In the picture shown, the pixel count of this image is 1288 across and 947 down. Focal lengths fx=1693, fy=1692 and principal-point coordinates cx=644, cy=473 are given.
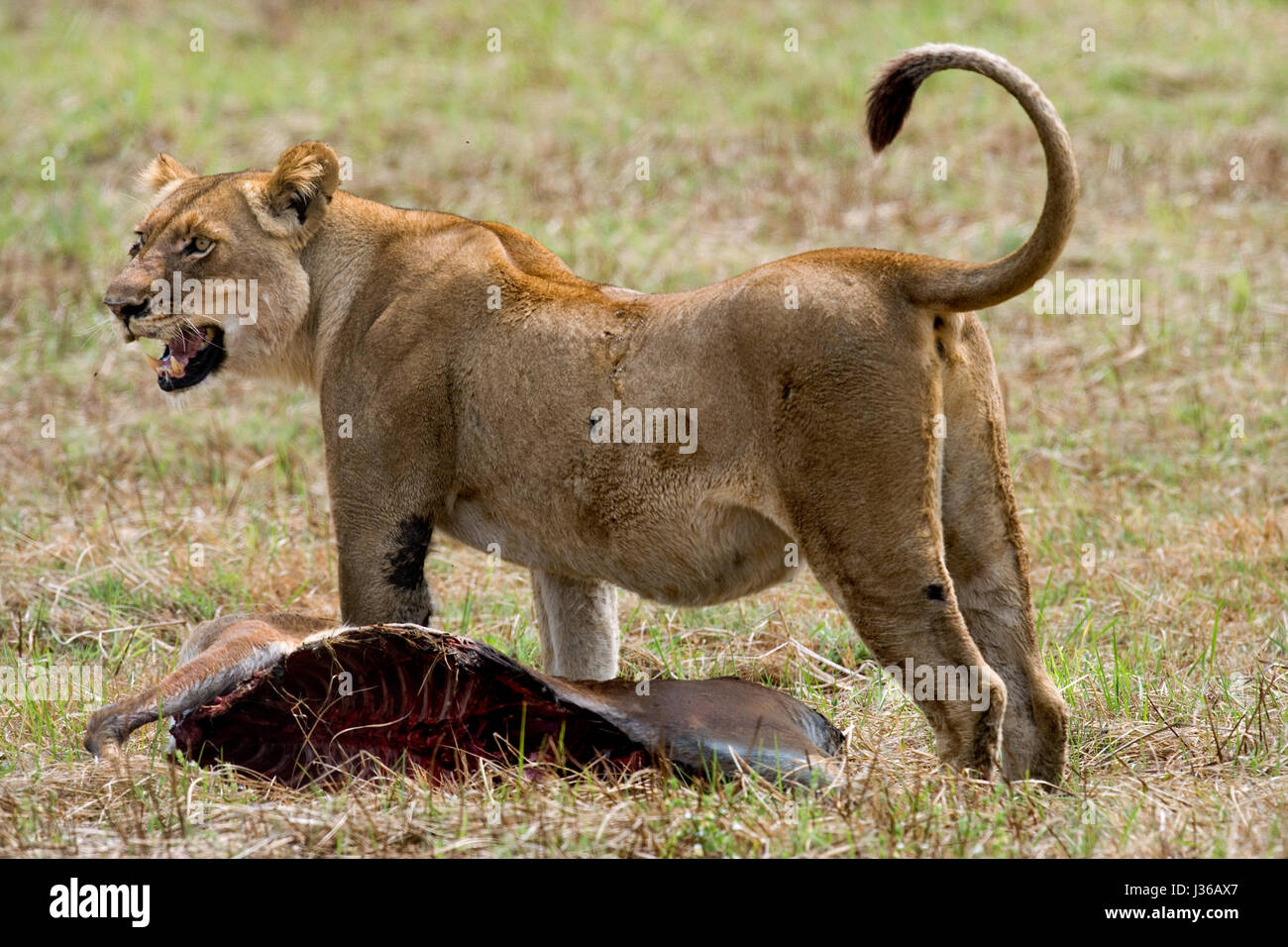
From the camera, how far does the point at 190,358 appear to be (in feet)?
17.6

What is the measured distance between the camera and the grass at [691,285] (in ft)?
13.6

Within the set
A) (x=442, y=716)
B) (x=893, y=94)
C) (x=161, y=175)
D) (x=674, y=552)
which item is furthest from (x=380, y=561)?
(x=893, y=94)

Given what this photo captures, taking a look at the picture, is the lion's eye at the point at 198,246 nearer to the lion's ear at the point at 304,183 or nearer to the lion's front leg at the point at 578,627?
the lion's ear at the point at 304,183

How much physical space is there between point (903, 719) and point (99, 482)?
15.0 feet

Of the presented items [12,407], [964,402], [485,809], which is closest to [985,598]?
[964,402]

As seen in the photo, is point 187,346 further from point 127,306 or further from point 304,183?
point 304,183

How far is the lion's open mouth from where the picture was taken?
5.36 m

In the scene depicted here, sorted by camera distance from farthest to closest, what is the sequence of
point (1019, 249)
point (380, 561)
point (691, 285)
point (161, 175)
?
point (691, 285) → point (161, 175) → point (380, 561) → point (1019, 249)

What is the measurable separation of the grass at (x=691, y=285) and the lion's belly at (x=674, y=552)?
63 cm

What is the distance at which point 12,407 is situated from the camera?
31.3 ft

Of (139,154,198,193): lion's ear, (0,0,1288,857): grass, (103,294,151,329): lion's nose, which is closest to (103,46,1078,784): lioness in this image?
(103,294,151,329): lion's nose

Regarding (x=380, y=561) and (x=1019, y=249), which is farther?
(x=380, y=561)

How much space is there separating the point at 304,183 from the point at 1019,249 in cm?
234

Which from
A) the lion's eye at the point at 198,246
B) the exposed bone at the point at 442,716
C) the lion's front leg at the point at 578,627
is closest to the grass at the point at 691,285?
the exposed bone at the point at 442,716
